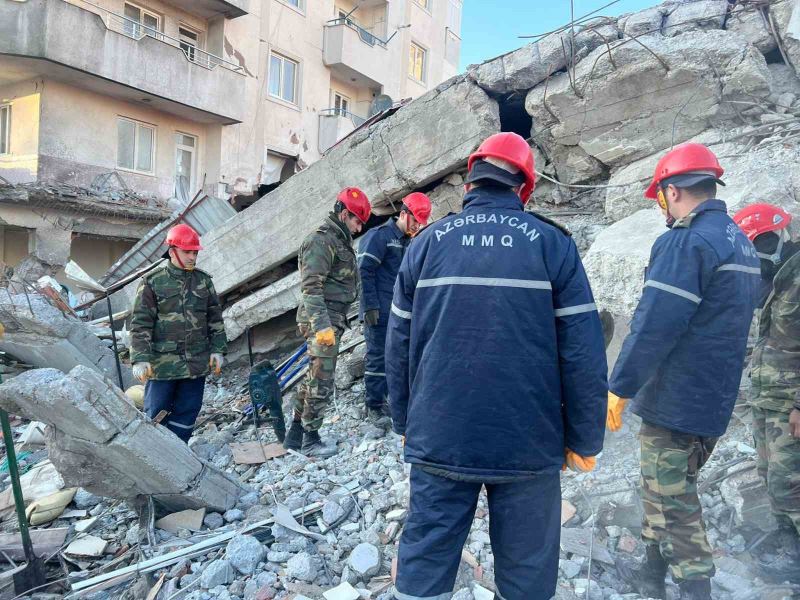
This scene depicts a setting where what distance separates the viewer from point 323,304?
4.28 metres

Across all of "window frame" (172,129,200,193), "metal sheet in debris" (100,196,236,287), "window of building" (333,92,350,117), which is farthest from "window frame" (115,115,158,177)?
"window of building" (333,92,350,117)

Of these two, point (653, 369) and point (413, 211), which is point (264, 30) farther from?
point (653, 369)

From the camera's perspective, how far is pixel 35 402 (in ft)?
9.27

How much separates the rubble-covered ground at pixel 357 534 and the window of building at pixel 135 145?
12.3 meters

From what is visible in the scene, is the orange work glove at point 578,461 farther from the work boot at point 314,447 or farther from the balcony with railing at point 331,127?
the balcony with railing at point 331,127

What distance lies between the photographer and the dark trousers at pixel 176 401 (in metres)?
→ 4.27

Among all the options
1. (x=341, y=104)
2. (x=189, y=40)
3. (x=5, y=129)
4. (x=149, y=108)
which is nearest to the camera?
(x=5, y=129)

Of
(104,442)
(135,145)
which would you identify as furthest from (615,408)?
(135,145)

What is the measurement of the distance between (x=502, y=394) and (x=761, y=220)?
6.69 feet

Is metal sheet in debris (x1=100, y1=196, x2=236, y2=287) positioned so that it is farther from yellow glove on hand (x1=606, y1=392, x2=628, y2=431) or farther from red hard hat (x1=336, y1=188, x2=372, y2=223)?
yellow glove on hand (x1=606, y1=392, x2=628, y2=431)

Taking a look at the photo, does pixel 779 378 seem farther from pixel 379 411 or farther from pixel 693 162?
pixel 379 411

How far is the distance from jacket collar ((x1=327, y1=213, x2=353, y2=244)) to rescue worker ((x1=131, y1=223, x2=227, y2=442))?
111 cm

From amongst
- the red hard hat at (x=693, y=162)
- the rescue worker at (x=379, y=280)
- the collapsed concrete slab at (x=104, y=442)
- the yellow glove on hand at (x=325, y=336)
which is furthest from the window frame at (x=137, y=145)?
the red hard hat at (x=693, y=162)

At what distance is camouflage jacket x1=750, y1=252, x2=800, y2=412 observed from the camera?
8.91 feet
